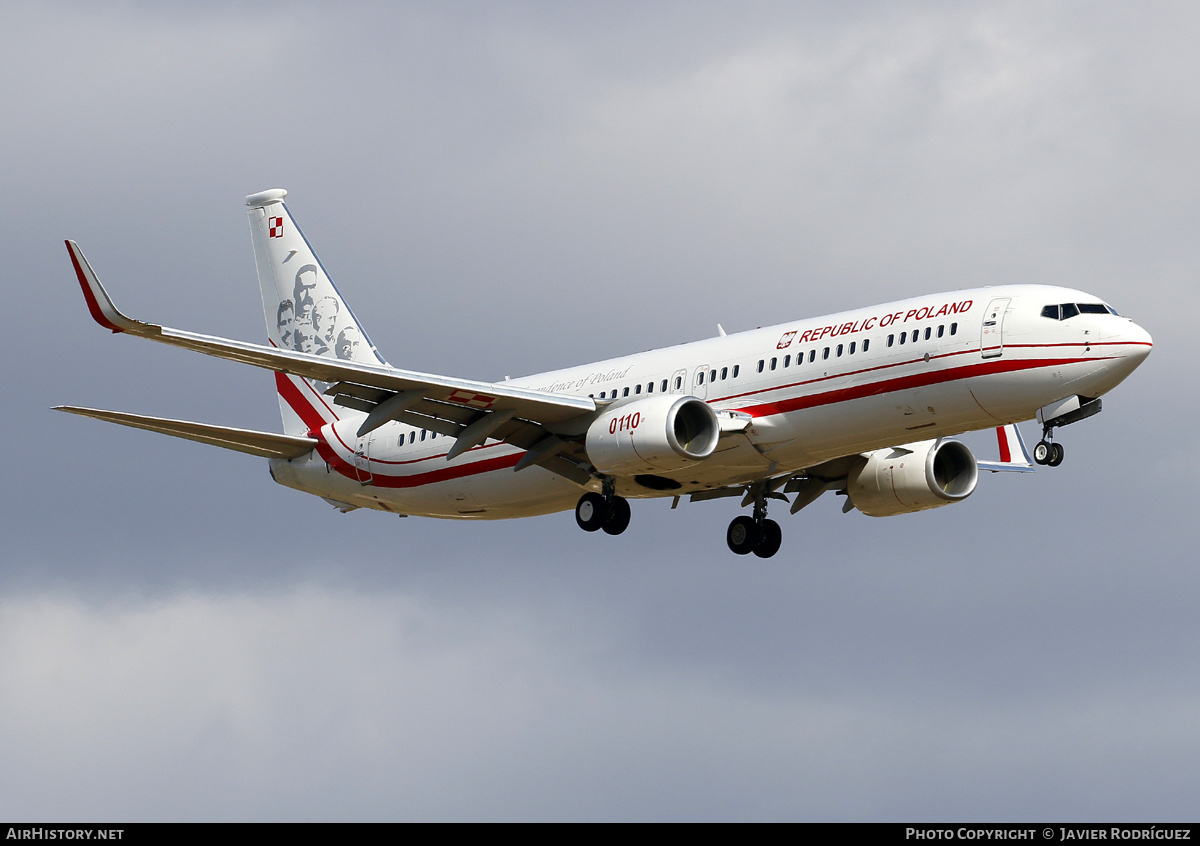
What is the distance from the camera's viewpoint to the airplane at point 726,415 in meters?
44.6

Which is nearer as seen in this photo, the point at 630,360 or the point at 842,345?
the point at 842,345

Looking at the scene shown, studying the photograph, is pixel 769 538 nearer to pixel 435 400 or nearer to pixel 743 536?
pixel 743 536

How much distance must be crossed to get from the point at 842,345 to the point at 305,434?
64.0ft

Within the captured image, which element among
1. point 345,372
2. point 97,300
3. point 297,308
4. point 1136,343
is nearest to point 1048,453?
point 1136,343

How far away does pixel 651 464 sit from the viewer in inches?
1837

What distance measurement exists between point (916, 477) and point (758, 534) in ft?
15.9

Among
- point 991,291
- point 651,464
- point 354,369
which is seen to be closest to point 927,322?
point 991,291

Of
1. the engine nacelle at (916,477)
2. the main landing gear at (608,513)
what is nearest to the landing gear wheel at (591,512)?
the main landing gear at (608,513)

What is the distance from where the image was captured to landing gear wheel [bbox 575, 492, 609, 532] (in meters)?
49.8

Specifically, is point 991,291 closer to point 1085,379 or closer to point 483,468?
point 1085,379

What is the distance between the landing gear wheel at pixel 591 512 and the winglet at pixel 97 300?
45.6 ft

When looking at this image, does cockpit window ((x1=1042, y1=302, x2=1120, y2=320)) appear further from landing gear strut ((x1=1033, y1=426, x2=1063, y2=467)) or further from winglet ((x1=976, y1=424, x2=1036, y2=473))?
winglet ((x1=976, y1=424, x2=1036, y2=473))

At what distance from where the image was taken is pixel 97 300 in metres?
41.3
